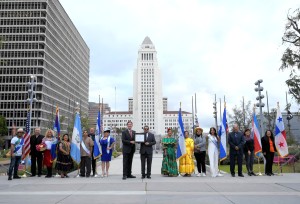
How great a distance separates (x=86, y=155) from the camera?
44.4ft

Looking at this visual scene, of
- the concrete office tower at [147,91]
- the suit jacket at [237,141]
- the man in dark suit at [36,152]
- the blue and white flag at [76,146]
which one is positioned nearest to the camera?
the blue and white flag at [76,146]

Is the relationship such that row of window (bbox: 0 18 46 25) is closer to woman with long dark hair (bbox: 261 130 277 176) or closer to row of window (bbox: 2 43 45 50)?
row of window (bbox: 2 43 45 50)

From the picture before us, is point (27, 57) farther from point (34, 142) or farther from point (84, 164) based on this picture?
point (84, 164)

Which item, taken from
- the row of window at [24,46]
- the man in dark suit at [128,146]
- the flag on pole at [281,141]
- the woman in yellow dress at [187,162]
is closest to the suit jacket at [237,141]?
the woman in yellow dress at [187,162]

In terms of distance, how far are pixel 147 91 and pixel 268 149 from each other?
139604 millimetres

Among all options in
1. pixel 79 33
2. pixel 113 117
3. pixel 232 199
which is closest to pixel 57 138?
pixel 232 199

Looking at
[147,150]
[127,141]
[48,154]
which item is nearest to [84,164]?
[48,154]

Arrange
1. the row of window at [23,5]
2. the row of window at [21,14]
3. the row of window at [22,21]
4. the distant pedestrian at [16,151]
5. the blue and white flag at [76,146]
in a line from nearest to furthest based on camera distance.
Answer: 1. the distant pedestrian at [16,151]
2. the blue and white flag at [76,146]
3. the row of window at [22,21]
4. the row of window at [21,14]
5. the row of window at [23,5]

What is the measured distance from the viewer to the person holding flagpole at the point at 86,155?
533 inches

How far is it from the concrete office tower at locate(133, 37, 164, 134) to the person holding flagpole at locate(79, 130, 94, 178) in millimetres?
137530

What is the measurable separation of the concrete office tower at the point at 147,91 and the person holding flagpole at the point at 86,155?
138 m

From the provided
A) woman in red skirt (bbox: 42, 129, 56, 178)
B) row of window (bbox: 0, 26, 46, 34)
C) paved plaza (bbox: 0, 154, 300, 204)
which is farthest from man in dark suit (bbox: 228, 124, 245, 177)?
row of window (bbox: 0, 26, 46, 34)

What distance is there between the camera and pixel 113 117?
17338 centimetres

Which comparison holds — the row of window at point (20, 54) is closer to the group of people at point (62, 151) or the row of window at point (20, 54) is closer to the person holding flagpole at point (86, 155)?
the group of people at point (62, 151)
